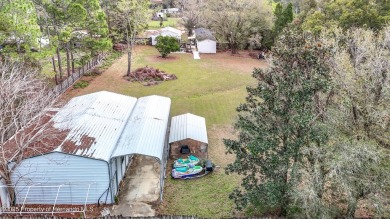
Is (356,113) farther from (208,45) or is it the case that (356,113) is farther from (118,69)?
(208,45)

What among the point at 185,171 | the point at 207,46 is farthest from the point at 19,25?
the point at 207,46

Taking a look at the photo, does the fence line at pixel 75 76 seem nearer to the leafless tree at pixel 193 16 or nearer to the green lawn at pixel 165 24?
the leafless tree at pixel 193 16

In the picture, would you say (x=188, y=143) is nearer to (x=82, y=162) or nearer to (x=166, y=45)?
(x=82, y=162)

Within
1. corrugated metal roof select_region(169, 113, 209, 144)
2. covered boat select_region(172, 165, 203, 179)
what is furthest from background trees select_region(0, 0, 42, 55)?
covered boat select_region(172, 165, 203, 179)

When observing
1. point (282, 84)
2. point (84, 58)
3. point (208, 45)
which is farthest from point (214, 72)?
point (282, 84)

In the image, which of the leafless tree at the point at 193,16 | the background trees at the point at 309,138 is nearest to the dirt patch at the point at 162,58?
the leafless tree at the point at 193,16

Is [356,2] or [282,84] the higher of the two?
[356,2]
